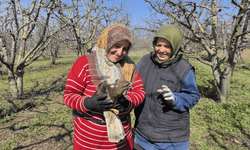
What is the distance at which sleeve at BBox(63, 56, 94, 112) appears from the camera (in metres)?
1.19

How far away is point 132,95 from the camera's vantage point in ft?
4.27

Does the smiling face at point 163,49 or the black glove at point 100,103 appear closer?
the black glove at point 100,103

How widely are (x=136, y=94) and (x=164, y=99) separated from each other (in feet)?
0.89

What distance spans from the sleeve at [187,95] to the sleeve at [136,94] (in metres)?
0.29

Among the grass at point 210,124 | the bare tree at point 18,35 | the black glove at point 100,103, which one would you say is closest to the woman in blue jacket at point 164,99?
the black glove at point 100,103

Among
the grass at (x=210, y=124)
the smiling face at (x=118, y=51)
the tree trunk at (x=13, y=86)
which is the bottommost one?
the grass at (x=210, y=124)

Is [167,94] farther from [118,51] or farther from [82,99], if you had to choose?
[82,99]

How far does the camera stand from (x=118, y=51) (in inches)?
50.0

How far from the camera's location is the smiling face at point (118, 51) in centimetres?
126

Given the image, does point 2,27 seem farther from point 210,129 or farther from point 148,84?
point 210,129

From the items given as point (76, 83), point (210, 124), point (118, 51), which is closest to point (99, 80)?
point (76, 83)

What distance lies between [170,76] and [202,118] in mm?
3503

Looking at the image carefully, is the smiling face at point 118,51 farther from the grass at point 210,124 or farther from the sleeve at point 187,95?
the grass at point 210,124

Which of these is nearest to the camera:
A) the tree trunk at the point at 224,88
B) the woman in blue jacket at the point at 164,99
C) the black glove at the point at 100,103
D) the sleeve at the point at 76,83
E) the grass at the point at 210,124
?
the black glove at the point at 100,103
